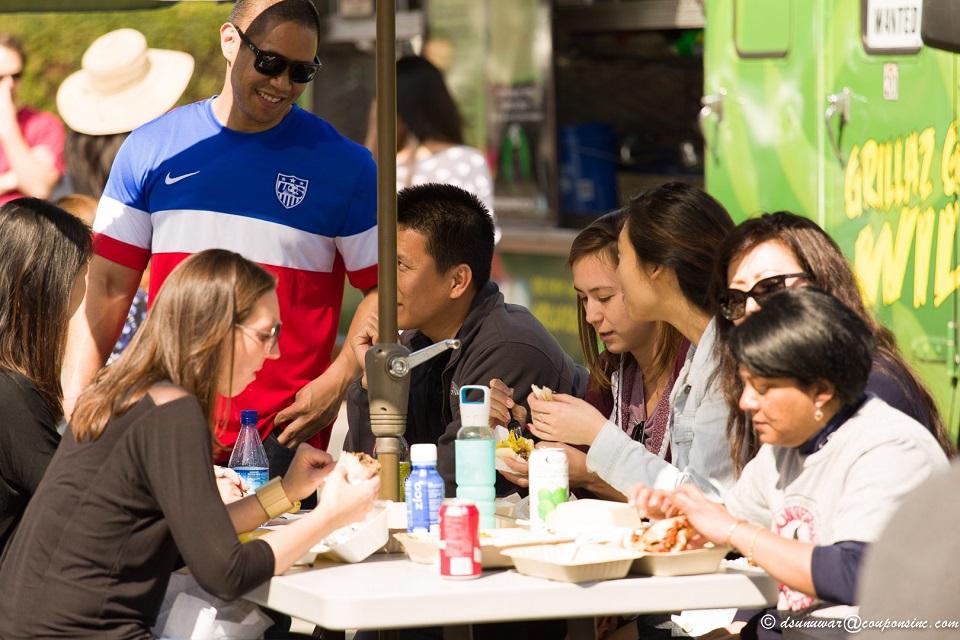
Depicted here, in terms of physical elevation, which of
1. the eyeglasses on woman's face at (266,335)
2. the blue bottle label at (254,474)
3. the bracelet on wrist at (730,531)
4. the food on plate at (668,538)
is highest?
the eyeglasses on woman's face at (266,335)

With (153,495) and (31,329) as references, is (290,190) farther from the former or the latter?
(153,495)

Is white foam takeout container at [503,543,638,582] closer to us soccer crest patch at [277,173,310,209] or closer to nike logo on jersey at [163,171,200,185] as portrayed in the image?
us soccer crest patch at [277,173,310,209]

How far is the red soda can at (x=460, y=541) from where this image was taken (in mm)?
2939

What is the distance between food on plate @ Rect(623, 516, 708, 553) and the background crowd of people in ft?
0.15

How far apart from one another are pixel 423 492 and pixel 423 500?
2cm

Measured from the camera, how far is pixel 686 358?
13.1ft

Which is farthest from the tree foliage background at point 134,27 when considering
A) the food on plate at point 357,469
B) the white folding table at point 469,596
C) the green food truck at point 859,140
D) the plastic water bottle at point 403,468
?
the white folding table at point 469,596

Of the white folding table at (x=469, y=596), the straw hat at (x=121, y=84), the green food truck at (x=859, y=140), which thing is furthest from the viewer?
the straw hat at (x=121, y=84)

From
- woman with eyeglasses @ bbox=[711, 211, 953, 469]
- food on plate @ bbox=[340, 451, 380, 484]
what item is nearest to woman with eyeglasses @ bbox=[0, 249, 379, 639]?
food on plate @ bbox=[340, 451, 380, 484]

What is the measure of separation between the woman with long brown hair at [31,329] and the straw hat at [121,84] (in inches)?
90.1

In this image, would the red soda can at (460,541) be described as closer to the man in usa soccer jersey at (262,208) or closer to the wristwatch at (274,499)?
the wristwatch at (274,499)

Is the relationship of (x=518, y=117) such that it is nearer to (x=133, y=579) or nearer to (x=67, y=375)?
(x=67, y=375)

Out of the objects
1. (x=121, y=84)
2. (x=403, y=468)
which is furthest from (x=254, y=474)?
(x=121, y=84)

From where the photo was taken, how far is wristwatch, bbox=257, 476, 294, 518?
3.42m
